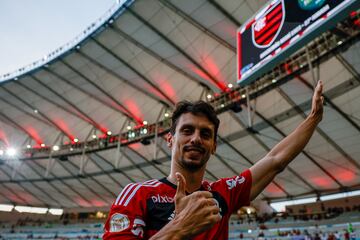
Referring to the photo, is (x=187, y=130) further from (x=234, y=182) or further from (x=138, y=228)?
(x=138, y=228)

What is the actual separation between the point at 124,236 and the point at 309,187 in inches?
1147

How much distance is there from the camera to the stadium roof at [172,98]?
20.1 metres

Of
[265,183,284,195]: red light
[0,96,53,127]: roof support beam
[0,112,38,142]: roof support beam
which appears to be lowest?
[265,183,284,195]: red light

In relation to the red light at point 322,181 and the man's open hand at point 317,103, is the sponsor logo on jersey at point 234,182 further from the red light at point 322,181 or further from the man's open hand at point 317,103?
the red light at point 322,181

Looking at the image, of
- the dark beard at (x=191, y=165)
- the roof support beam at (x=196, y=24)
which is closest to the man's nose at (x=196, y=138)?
the dark beard at (x=191, y=165)

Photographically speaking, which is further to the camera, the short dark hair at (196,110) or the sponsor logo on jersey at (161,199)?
the short dark hair at (196,110)

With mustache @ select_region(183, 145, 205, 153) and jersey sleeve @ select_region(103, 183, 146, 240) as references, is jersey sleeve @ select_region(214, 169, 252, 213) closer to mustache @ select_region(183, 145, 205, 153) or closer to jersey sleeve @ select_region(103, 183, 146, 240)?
mustache @ select_region(183, 145, 205, 153)

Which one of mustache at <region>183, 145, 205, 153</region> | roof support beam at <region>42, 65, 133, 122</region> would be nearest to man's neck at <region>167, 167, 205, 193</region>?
mustache at <region>183, 145, 205, 153</region>

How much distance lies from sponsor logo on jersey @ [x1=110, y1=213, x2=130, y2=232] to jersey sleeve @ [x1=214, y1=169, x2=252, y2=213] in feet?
2.63

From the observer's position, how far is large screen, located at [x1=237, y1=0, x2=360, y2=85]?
9.67m

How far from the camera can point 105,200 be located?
4212 cm

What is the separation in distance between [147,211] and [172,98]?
86.3 ft

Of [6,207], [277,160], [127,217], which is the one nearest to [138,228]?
[127,217]

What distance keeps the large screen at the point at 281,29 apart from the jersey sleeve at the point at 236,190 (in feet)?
28.2
